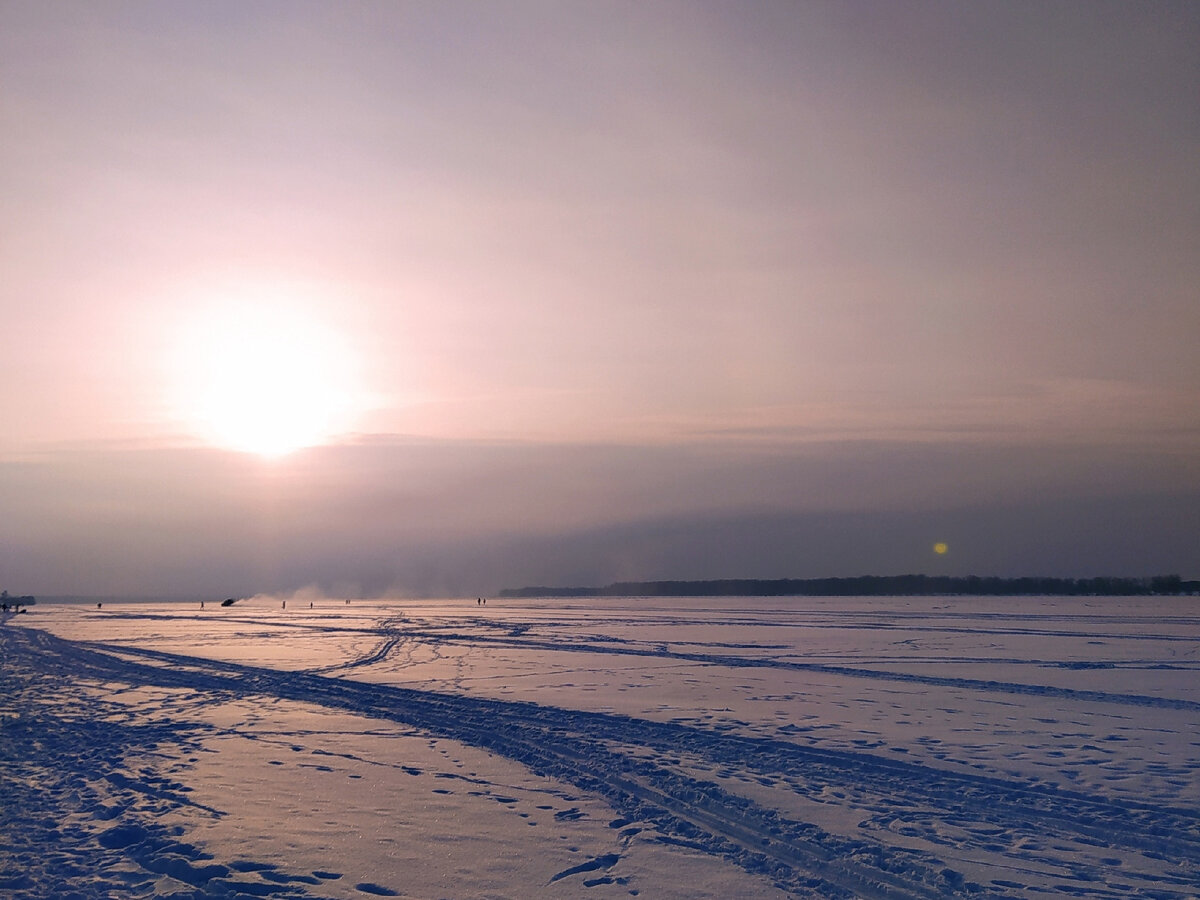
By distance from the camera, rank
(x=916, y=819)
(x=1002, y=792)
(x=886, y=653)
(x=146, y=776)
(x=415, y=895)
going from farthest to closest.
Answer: (x=886, y=653), (x=146, y=776), (x=1002, y=792), (x=916, y=819), (x=415, y=895)

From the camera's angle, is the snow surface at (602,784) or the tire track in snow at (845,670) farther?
the tire track in snow at (845,670)

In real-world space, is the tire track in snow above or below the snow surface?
below

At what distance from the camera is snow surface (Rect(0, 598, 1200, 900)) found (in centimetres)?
692

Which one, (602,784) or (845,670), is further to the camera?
(845,670)

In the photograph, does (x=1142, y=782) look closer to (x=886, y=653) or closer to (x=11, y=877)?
(x=11, y=877)

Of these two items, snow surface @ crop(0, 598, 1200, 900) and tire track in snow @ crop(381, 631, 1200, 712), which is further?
tire track in snow @ crop(381, 631, 1200, 712)

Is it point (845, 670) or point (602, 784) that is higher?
point (602, 784)

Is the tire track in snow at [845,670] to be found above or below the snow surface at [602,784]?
below

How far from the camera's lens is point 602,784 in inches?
383

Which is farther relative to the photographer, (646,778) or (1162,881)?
(646,778)

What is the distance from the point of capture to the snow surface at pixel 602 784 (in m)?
6.92

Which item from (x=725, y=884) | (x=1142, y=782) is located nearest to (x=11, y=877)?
(x=725, y=884)

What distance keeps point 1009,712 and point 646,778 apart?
8720 mm

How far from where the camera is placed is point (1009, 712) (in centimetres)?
1480
